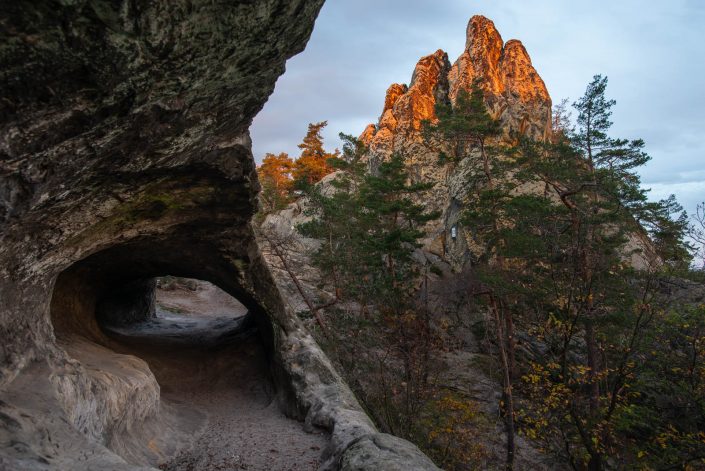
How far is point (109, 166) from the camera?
510 cm

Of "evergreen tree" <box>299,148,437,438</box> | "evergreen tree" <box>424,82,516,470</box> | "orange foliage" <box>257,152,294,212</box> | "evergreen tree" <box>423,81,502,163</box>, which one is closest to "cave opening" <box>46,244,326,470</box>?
"evergreen tree" <box>299,148,437,438</box>

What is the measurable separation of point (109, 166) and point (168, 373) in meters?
8.43

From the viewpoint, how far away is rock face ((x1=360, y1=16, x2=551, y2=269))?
34219mm

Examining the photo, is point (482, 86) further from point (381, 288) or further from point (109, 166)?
point (109, 166)

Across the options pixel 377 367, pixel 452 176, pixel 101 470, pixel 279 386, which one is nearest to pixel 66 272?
pixel 279 386

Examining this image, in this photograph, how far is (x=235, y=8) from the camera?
13.0 ft

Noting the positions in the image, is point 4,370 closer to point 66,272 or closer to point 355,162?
point 66,272

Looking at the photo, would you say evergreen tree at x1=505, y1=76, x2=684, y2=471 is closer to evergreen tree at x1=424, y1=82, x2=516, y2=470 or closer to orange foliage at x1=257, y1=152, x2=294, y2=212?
evergreen tree at x1=424, y1=82, x2=516, y2=470

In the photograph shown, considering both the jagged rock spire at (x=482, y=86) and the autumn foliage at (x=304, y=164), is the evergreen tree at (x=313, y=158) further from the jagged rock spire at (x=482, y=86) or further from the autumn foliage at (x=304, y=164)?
the jagged rock spire at (x=482, y=86)

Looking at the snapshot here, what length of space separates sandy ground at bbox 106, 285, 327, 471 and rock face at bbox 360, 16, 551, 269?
20.4 m

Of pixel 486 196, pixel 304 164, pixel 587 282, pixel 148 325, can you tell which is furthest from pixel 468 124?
pixel 304 164

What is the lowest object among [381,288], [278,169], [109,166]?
[109,166]

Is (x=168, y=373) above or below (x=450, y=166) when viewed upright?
below

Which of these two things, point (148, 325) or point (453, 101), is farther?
point (453, 101)
